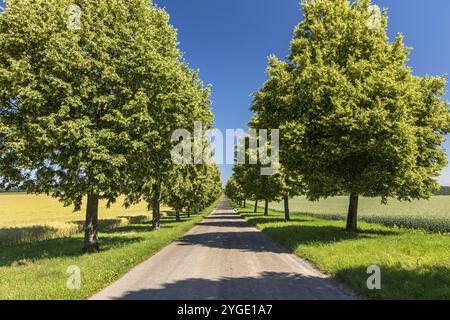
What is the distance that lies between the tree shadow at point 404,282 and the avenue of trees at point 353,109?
9.26m

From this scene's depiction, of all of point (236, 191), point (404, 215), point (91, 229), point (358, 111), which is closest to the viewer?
point (91, 229)

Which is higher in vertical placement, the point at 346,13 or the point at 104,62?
the point at 346,13

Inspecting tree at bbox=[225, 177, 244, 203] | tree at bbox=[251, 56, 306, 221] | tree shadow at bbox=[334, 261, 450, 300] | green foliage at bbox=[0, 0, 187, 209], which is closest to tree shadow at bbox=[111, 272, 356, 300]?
tree shadow at bbox=[334, 261, 450, 300]

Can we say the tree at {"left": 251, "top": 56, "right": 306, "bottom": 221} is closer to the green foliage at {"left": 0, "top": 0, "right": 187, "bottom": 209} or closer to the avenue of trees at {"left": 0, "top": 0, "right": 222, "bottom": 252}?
the avenue of trees at {"left": 0, "top": 0, "right": 222, "bottom": 252}

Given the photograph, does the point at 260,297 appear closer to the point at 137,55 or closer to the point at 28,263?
the point at 28,263

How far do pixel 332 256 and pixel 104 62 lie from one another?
13.6 metres

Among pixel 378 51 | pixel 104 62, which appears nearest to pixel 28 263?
pixel 104 62

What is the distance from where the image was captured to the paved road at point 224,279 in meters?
10.9

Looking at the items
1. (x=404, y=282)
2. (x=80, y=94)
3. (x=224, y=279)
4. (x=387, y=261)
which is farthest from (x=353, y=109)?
(x=80, y=94)

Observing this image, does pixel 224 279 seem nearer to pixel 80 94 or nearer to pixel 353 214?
pixel 80 94

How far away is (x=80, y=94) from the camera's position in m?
17.9

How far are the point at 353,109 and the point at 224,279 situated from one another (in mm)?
13044

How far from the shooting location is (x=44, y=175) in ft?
61.4
